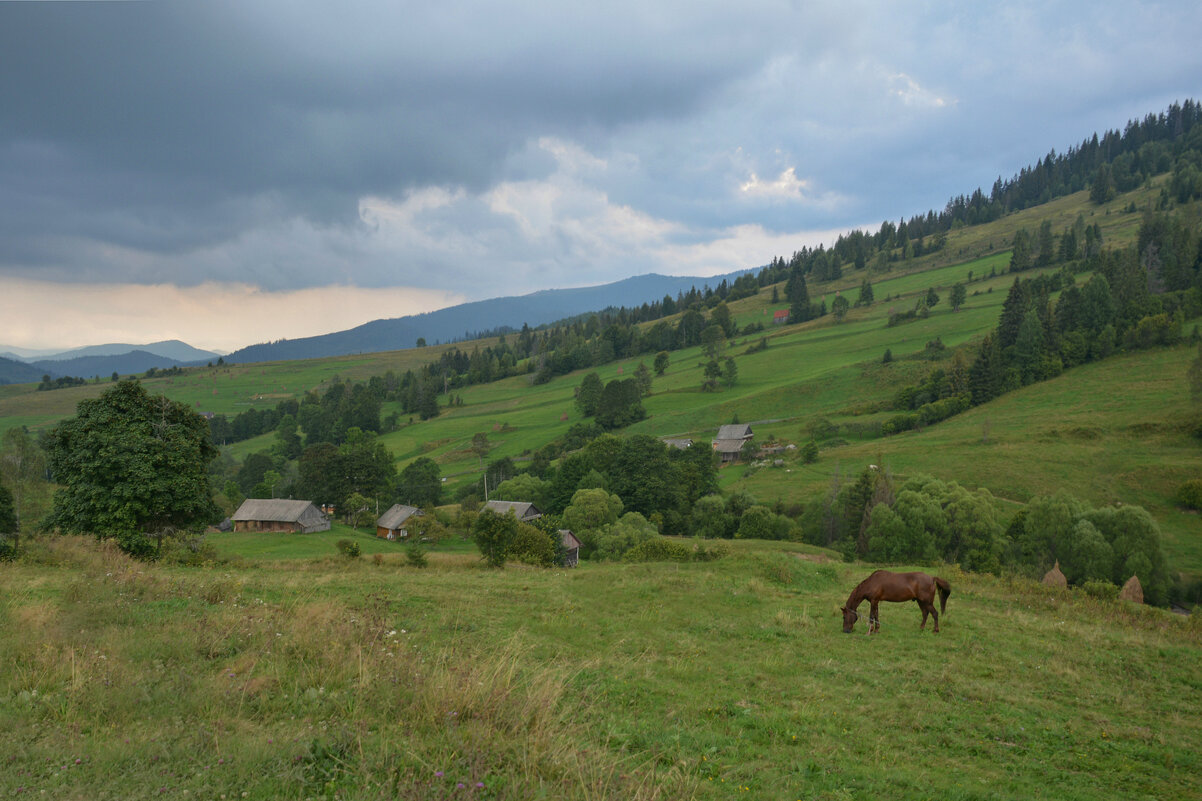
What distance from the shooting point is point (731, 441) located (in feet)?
318

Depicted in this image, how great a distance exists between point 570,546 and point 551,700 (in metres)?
53.4

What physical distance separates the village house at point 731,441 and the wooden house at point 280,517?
5857 centimetres

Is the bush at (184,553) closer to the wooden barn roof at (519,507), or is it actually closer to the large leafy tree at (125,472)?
the large leafy tree at (125,472)

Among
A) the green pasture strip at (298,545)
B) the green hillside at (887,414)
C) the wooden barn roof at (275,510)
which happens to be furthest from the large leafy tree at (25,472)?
the green hillside at (887,414)

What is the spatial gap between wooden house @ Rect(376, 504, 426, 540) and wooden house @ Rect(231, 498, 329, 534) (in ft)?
21.9

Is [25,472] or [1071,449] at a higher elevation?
[25,472]

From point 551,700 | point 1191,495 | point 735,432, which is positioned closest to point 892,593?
point 551,700

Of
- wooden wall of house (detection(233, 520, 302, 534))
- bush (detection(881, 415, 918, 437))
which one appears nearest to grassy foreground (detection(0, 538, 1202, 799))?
wooden wall of house (detection(233, 520, 302, 534))

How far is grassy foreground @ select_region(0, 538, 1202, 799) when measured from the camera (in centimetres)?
566

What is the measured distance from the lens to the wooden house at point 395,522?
75750 mm

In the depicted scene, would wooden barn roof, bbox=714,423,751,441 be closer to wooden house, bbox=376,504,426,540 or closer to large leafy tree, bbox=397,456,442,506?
large leafy tree, bbox=397,456,442,506

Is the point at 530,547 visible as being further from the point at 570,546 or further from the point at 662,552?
the point at 570,546

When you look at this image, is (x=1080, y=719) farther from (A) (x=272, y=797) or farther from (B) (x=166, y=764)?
(B) (x=166, y=764)

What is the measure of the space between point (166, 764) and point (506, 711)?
3195 mm
